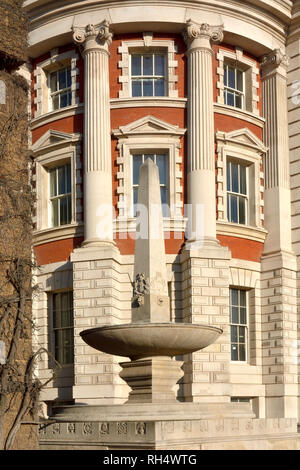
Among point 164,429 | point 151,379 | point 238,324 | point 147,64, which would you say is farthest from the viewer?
point 147,64

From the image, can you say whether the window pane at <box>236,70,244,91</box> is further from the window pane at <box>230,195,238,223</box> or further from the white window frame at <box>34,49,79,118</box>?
the white window frame at <box>34,49,79,118</box>

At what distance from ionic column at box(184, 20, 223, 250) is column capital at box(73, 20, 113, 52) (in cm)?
280

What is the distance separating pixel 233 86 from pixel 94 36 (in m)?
5.64

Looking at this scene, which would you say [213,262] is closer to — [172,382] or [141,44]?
[141,44]

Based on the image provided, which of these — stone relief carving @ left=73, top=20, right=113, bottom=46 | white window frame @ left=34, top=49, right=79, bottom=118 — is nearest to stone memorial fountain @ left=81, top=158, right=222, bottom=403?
stone relief carving @ left=73, top=20, right=113, bottom=46

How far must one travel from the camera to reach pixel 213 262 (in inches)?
1184

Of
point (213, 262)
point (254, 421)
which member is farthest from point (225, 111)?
point (254, 421)

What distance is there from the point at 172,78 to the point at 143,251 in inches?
577

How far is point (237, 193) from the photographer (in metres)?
32.9

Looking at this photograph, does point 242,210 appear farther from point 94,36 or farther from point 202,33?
point 94,36

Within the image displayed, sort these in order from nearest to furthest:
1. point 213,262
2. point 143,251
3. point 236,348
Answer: point 143,251 < point 213,262 < point 236,348

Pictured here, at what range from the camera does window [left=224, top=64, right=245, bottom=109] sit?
3353 cm

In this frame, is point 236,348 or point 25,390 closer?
point 25,390

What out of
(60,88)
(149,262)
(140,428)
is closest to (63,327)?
(60,88)
